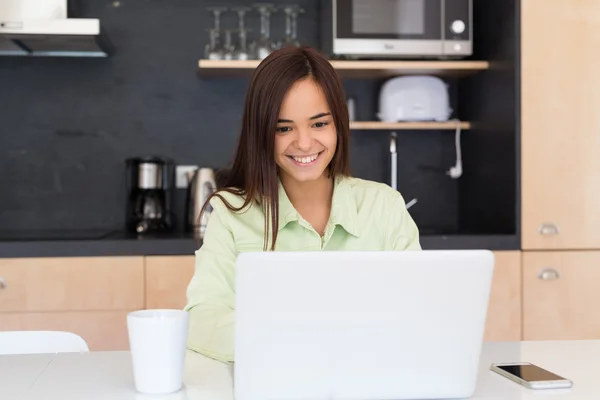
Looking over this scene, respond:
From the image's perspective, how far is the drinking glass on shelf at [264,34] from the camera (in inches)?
112

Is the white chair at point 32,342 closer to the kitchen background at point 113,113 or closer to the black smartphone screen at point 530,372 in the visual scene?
the black smartphone screen at point 530,372

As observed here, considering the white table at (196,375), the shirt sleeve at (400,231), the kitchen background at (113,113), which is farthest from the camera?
the kitchen background at (113,113)

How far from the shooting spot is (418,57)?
114 inches

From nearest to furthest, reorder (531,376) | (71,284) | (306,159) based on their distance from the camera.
→ (531,376)
(306,159)
(71,284)

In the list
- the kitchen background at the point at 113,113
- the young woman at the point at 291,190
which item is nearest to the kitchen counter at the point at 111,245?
the kitchen background at the point at 113,113

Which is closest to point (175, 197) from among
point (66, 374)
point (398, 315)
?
point (66, 374)

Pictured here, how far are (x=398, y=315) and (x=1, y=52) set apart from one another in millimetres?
2470

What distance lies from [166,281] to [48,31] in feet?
2.89

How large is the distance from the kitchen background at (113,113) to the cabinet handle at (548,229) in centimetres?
43

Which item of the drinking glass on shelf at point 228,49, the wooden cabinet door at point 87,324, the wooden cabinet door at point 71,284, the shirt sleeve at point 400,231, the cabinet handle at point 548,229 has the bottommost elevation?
the wooden cabinet door at point 87,324

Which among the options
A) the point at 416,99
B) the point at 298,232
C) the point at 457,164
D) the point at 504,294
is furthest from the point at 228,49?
the point at 298,232

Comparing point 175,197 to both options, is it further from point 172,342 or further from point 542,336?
point 172,342

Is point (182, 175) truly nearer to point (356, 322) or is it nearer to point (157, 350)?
point (157, 350)

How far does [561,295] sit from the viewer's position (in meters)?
2.67
